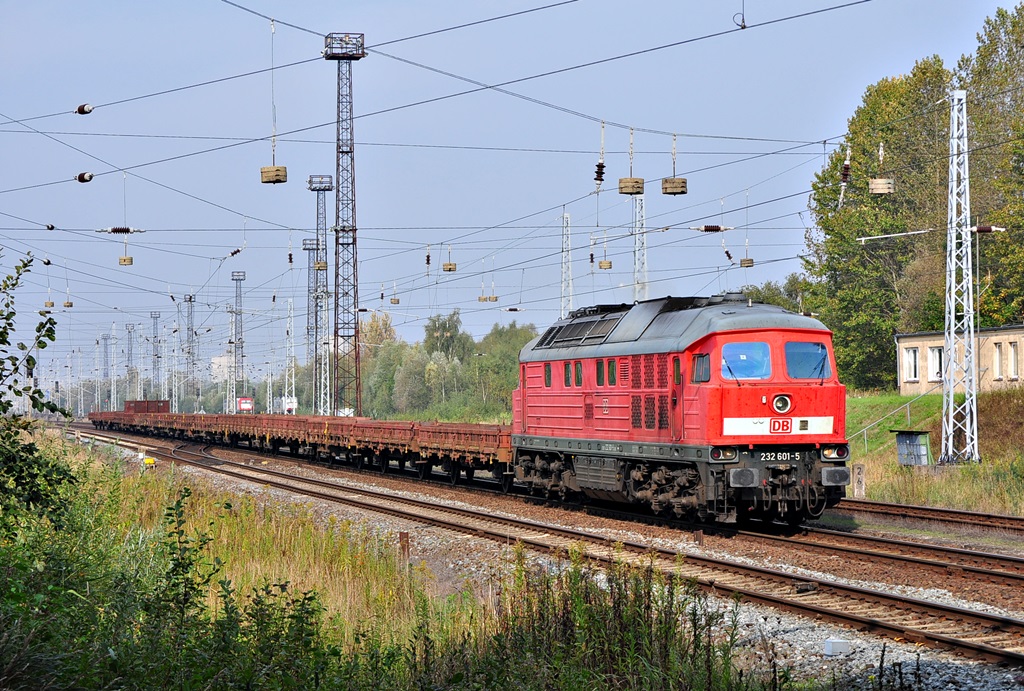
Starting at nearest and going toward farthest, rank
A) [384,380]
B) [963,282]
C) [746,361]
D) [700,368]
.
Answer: [746,361], [700,368], [963,282], [384,380]

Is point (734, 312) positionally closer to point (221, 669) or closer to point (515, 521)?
point (515, 521)

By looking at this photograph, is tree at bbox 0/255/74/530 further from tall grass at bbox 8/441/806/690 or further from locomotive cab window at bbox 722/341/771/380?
locomotive cab window at bbox 722/341/771/380

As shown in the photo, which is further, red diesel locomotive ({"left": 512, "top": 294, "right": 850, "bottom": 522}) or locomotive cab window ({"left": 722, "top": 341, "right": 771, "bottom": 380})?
locomotive cab window ({"left": 722, "top": 341, "right": 771, "bottom": 380})

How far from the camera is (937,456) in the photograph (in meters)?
36.9

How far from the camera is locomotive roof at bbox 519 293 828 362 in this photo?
733 inches

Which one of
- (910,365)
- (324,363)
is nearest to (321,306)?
(324,363)

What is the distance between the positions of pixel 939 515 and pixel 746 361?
18.3 ft

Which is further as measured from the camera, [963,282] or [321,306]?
[321,306]

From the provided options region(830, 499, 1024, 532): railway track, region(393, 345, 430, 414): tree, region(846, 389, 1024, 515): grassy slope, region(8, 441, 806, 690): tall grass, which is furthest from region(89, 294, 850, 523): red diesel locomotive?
region(393, 345, 430, 414): tree

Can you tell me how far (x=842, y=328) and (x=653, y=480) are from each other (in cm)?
5677

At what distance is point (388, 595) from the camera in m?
13.2

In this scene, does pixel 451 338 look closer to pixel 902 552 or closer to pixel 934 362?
pixel 934 362

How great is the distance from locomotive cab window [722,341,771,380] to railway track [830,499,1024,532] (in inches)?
186

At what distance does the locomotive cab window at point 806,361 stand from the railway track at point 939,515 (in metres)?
3.82
